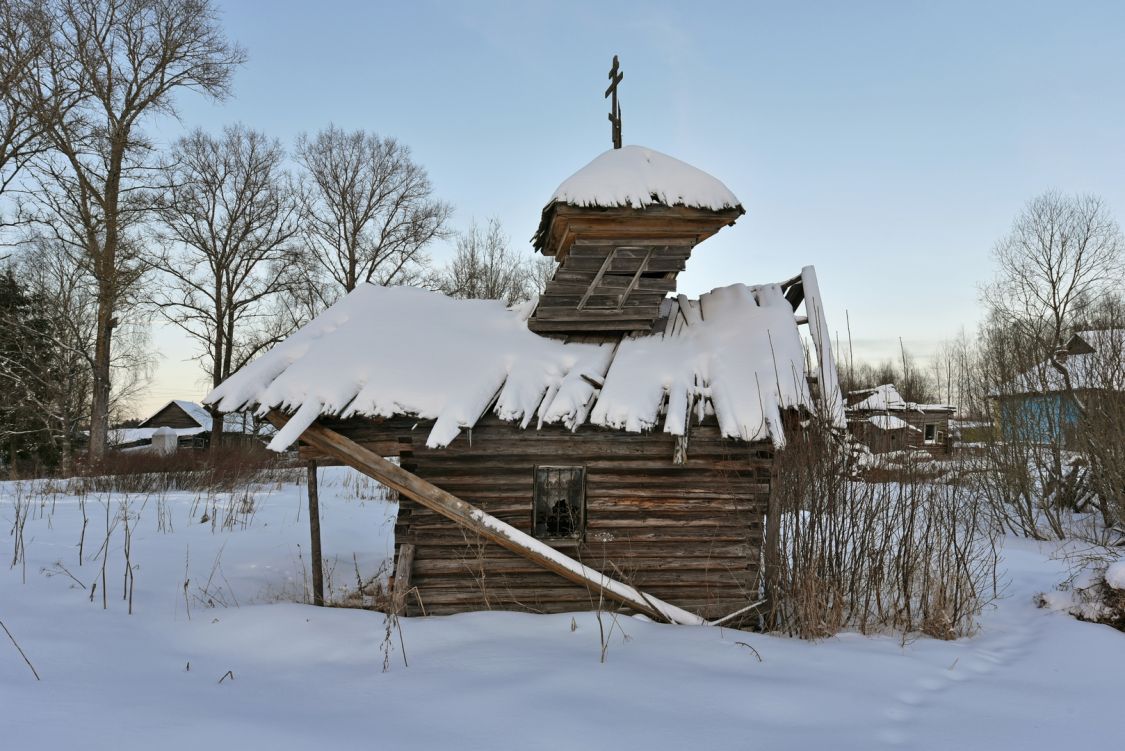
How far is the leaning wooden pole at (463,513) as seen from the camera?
20.5 ft

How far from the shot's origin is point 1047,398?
1263 centimetres

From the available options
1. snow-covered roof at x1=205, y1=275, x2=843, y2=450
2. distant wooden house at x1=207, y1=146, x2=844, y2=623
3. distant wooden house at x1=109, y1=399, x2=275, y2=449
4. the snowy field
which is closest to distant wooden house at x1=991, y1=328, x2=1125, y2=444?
the snowy field

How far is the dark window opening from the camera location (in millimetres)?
6738

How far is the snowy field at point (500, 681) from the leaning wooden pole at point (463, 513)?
1.30 feet

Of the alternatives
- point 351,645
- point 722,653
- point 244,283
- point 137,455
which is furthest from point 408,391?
point 244,283

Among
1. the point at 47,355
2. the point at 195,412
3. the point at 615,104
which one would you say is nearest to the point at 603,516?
the point at 615,104

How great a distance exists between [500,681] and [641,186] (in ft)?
17.9

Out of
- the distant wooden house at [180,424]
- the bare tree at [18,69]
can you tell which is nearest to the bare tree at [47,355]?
the bare tree at [18,69]

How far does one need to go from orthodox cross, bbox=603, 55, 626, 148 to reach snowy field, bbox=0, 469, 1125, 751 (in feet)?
21.2

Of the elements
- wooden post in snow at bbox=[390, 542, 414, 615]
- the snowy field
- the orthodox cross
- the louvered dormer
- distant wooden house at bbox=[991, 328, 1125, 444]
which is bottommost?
the snowy field

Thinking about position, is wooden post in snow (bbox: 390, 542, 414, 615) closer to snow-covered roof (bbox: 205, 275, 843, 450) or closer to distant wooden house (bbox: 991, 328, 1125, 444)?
snow-covered roof (bbox: 205, 275, 843, 450)

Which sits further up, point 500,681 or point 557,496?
point 557,496

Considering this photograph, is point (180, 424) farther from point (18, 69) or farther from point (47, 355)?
point (18, 69)

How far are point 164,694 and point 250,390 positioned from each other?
9.90 ft
